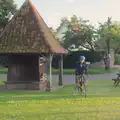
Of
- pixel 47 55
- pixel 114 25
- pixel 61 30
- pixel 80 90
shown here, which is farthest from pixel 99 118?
pixel 61 30

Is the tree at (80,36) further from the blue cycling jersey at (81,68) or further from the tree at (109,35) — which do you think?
the blue cycling jersey at (81,68)

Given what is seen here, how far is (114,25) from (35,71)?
1421 inches

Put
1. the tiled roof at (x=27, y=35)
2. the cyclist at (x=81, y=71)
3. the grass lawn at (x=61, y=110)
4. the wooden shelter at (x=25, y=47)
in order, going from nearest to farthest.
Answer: the grass lawn at (x=61, y=110)
the cyclist at (x=81, y=71)
the tiled roof at (x=27, y=35)
the wooden shelter at (x=25, y=47)

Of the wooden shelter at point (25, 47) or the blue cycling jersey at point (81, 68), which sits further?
the wooden shelter at point (25, 47)

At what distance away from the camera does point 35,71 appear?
27.4 meters

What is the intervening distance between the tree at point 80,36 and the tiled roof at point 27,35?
30900mm

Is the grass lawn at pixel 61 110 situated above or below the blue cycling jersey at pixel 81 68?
below

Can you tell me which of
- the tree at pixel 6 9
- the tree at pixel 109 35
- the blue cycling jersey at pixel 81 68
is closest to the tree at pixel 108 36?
the tree at pixel 109 35

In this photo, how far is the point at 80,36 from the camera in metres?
59.3

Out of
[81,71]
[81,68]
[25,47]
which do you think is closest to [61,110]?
[81,68]

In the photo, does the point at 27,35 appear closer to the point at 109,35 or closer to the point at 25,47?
the point at 25,47

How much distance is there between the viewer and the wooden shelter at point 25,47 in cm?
2628

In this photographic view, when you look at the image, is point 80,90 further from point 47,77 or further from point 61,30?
point 61,30

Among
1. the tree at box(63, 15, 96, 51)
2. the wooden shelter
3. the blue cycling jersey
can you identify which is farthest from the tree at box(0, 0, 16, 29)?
the blue cycling jersey
